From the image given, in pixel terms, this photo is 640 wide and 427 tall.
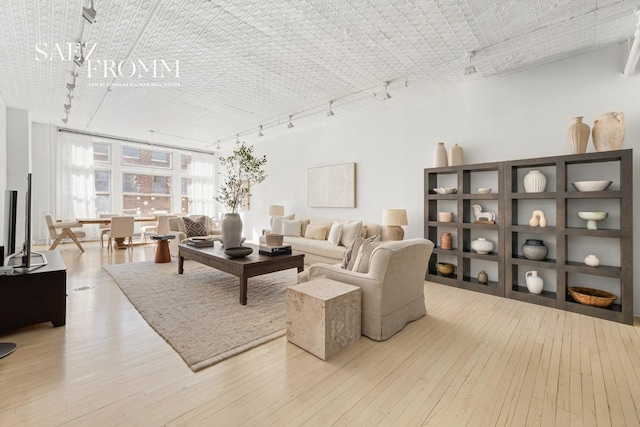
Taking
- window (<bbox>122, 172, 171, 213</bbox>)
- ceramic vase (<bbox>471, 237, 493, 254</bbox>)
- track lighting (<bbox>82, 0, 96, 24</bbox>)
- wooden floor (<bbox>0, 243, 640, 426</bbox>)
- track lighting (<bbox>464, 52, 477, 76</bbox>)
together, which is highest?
track lighting (<bbox>464, 52, 477, 76</bbox>)

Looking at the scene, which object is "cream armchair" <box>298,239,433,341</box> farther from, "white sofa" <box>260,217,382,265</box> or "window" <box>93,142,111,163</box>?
"window" <box>93,142,111,163</box>

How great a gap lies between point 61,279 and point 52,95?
4118mm

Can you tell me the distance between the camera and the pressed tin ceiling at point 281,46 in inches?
103

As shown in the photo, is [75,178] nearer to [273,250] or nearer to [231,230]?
[231,230]

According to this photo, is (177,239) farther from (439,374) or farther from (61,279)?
(439,374)

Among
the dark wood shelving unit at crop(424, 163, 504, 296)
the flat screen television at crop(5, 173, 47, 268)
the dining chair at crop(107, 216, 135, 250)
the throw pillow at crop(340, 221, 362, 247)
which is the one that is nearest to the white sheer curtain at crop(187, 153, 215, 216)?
the dining chair at crop(107, 216, 135, 250)

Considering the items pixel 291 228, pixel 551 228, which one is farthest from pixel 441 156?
pixel 291 228

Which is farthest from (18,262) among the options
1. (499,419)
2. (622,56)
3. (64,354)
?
(622,56)

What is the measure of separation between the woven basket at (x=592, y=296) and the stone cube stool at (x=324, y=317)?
8.36 feet

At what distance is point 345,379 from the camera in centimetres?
184

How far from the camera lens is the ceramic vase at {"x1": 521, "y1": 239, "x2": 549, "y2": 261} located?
3.34 m

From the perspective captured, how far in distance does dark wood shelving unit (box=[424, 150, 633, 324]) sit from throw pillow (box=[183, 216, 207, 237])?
4.46 meters

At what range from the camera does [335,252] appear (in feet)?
15.6
